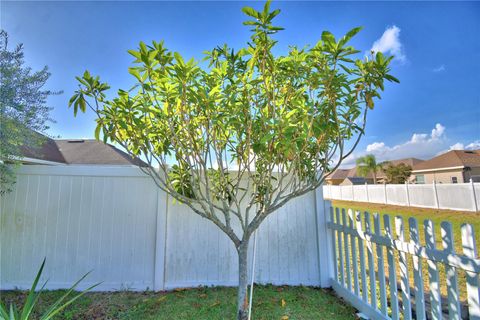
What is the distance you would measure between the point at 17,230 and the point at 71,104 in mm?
2656

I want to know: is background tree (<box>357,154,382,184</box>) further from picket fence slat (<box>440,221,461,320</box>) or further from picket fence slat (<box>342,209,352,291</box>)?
picket fence slat (<box>440,221,461,320</box>)

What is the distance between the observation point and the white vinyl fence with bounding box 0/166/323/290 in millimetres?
3436

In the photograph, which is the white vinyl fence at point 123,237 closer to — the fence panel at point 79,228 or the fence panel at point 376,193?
the fence panel at point 79,228

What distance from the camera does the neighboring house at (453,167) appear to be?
2158 centimetres

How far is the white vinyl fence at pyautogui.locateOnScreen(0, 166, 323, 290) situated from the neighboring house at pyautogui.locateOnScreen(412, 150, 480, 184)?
83.7 feet

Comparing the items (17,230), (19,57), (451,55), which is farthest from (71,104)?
(451,55)

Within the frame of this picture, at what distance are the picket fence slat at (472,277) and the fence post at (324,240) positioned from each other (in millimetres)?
1857

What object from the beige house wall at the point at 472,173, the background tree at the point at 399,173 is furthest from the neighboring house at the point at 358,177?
the beige house wall at the point at 472,173

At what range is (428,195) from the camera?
1209 centimetres

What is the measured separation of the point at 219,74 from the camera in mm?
2135

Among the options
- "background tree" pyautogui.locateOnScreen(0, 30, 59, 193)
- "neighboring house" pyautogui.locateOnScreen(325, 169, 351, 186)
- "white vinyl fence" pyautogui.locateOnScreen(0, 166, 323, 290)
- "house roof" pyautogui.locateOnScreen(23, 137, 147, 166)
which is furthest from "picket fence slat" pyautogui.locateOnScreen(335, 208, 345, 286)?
"neighboring house" pyautogui.locateOnScreen(325, 169, 351, 186)

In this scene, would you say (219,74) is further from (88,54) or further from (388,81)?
(88,54)

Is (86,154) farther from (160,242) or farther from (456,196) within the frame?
(456,196)

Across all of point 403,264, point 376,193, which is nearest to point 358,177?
point 376,193
